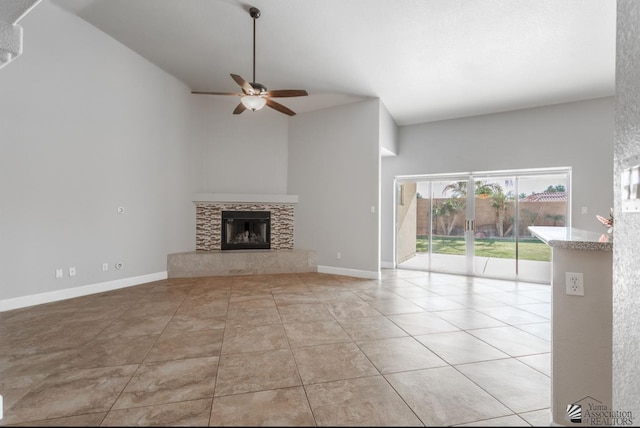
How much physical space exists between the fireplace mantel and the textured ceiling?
6.84ft

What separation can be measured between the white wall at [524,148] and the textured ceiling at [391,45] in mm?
368

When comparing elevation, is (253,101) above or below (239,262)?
above

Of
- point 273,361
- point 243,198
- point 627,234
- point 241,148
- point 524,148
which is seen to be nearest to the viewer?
point 627,234

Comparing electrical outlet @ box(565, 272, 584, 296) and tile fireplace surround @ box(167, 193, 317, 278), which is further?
tile fireplace surround @ box(167, 193, 317, 278)

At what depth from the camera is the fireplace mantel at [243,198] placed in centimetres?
587

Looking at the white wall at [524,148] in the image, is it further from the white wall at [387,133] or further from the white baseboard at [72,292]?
the white baseboard at [72,292]

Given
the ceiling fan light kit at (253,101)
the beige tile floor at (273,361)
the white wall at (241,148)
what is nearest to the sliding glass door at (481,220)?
the beige tile floor at (273,361)

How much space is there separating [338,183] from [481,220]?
10.2 feet

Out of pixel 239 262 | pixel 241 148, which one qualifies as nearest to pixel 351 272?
pixel 239 262

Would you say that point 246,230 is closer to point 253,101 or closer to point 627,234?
point 253,101

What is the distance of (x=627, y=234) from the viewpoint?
1167 millimetres

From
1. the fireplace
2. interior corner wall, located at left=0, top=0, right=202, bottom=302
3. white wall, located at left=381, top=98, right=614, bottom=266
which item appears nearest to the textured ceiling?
white wall, located at left=381, top=98, right=614, bottom=266

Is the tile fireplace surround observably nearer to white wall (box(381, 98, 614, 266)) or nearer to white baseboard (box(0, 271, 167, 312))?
white baseboard (box(0, 271, 167, 312))

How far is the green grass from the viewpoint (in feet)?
18.7
